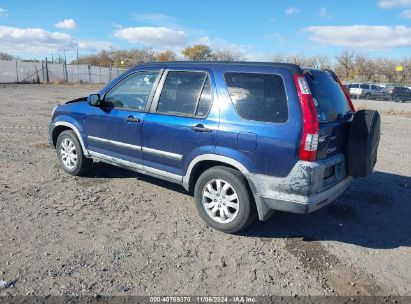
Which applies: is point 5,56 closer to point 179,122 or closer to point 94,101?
point 94,101

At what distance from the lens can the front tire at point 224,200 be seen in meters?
3.86

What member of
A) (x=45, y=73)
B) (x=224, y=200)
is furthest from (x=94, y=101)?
(x=45, y=73)

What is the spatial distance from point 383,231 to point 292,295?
194 cm

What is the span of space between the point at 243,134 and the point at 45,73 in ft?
125

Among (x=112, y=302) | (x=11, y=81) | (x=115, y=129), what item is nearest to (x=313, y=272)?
(x=112, y=302)

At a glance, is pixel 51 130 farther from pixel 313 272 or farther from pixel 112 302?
pixel 313 272

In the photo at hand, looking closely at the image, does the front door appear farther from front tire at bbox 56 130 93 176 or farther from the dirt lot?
the dirt lot

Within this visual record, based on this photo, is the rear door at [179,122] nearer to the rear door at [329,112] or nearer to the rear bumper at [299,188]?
the rear bumper at [299,188]

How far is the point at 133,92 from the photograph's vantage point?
4.96 meters

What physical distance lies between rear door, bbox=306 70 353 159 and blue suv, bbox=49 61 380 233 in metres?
0.01

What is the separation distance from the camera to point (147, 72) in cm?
483

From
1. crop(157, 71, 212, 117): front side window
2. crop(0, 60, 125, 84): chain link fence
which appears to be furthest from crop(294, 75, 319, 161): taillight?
crop(0, 60, 125, 84): chain link fence

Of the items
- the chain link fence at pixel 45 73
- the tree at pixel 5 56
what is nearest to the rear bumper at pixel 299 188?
the chain link fence at pixel 45 73

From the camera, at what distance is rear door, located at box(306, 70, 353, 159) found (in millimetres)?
3627
